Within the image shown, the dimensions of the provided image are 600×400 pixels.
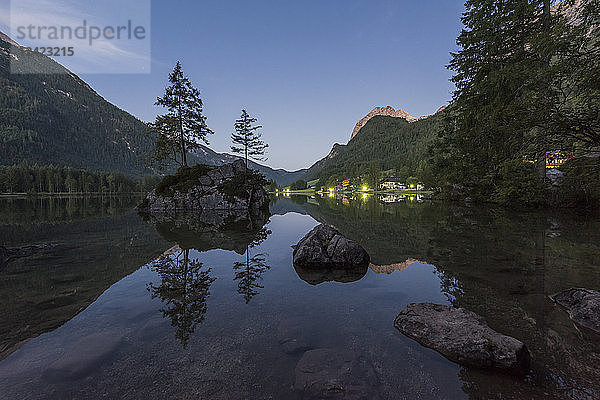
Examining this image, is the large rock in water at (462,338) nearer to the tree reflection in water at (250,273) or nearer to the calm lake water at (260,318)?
the calm lake water at (260,318)

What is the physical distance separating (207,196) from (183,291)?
1241 inches

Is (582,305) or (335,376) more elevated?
(582,305)

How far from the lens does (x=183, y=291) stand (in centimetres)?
774

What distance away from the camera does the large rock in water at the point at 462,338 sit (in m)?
4.06

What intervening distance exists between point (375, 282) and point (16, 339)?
30.1 feet

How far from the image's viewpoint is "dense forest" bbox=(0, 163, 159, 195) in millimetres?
→ 113125

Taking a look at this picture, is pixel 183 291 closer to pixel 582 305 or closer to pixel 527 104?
pixel 582 305

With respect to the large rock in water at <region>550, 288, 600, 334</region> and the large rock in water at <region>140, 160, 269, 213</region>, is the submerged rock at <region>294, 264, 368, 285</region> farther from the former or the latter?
the large rock in water at <region>140, 160, 269, 213</region>

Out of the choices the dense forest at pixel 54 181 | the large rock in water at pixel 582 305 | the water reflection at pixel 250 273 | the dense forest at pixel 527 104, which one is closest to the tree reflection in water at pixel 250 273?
the water reflection at pixel 250 273

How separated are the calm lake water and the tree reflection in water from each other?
0.08 metres

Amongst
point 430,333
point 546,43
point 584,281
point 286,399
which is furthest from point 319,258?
point 546,43

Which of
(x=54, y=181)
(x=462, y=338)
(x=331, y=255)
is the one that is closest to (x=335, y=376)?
(x=462, y=338)

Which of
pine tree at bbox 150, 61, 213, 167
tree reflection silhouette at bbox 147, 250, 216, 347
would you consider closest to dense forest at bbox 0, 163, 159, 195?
pine tree at bbox 150, 61, 213, 167

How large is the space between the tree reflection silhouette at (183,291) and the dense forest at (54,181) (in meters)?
146
